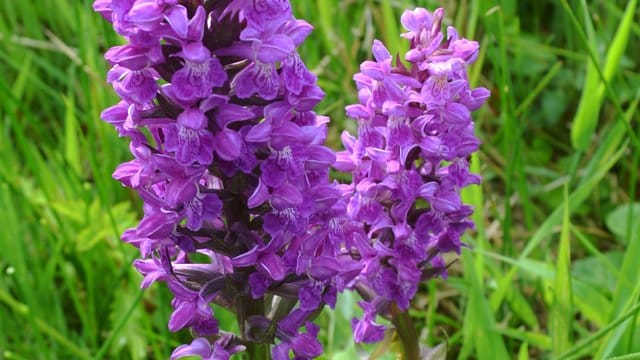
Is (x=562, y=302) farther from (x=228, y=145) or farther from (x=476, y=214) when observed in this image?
(x=228, y=145)

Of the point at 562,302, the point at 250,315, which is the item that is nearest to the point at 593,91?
the point at 562,302

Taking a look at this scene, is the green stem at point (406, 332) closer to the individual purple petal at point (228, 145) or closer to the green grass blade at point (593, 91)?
the individual purple petal at point (228, 145)

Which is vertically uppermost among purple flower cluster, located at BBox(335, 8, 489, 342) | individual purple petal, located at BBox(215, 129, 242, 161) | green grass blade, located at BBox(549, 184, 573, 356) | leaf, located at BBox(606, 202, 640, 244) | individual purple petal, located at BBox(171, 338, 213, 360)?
individual purple petal, located at BBox(215, 129, 242, 161)

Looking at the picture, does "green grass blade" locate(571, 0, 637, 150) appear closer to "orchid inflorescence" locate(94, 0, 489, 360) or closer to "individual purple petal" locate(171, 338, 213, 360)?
"orchid inflorescence" locate(94, 0, 489, 360)

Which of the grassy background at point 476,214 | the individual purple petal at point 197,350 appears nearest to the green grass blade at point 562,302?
the grassy background at point 476,214

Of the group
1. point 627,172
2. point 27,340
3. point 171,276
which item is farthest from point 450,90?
point 627,172

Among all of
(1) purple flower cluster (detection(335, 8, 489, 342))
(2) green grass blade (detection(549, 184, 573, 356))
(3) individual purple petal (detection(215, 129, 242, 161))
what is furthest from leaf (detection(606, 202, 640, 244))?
(3) individual purple petal (detection(215, 129, 242, 161))
